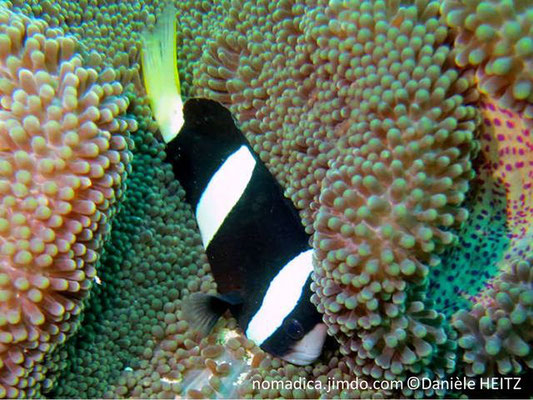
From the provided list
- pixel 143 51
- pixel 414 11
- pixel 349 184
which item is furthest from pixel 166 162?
pixel 414 11

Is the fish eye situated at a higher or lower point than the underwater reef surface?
lower

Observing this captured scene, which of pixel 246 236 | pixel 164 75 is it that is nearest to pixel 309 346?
pixel 246 236

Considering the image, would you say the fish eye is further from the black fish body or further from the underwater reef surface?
the underwater reef surface

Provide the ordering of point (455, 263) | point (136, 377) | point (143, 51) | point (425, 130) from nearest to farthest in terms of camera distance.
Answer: point (425, 130)
point (455, 263)
point (136, 377)
point (143, 51)

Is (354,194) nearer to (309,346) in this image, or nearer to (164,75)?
(309,346)

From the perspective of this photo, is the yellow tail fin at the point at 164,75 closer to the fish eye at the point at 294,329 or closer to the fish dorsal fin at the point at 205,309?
the fish dorsal fin at the point at 205,309

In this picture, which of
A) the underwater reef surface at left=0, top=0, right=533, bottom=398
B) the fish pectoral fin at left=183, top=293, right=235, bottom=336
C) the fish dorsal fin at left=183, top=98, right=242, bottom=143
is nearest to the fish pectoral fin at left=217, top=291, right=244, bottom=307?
the fish pectoral fin at left=183, top=293, right=235, bottom=336

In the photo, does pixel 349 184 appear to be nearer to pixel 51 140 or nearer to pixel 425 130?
pixel 425 130
